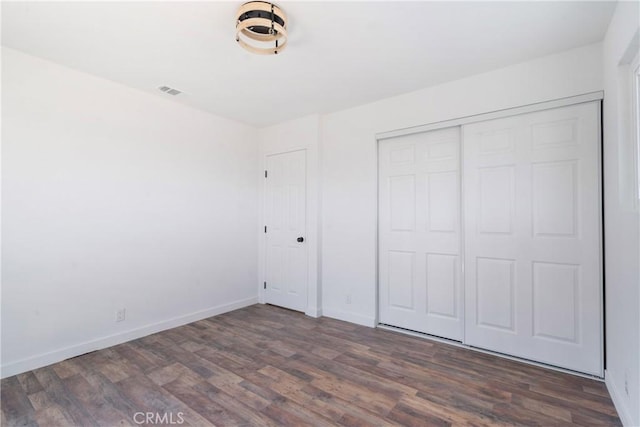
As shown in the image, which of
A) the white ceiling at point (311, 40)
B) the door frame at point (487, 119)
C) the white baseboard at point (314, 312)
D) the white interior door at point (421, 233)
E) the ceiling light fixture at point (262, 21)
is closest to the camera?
the ceiling light fixture at point (262, 21)

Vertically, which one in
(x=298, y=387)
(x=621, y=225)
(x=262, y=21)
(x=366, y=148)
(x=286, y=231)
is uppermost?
(x=262, y=21)

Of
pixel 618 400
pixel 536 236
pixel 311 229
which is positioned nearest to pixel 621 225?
pixel 536 236

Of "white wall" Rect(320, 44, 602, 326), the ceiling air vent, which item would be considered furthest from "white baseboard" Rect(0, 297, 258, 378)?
the ceiling air vent

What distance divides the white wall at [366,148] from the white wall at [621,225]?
1.65 feet

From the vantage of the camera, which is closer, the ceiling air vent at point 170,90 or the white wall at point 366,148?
the white wall at point 366,148

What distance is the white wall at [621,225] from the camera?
1658 millimetres

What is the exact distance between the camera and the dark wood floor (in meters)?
1.92

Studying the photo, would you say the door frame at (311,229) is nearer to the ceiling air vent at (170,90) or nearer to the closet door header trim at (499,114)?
the closet door header trim at (499,114)

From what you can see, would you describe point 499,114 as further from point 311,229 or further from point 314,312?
point 314,312

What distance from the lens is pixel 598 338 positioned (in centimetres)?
233

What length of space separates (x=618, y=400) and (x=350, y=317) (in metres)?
2.32

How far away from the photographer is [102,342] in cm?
292

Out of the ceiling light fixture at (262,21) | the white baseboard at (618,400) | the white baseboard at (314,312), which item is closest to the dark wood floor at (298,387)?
the white baseboard at (618,400)

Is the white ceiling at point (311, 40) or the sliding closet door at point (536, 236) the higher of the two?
the white ceiling at point (311, 40)
